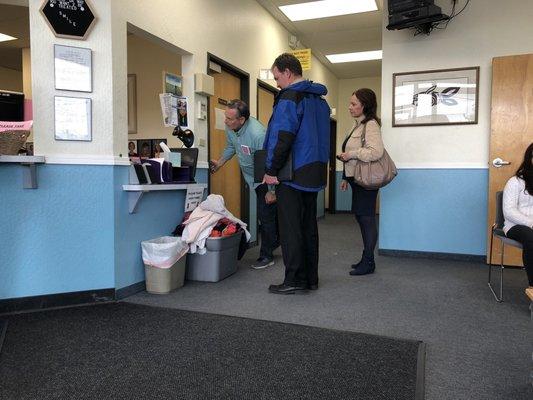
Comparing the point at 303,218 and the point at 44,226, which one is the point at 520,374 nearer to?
the point at 303,218

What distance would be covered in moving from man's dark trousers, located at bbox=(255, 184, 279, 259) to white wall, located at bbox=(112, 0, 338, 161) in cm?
62

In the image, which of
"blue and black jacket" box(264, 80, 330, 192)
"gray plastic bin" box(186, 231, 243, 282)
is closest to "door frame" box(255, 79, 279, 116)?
"gray plastic bin" box(186, 231, 243, 282)

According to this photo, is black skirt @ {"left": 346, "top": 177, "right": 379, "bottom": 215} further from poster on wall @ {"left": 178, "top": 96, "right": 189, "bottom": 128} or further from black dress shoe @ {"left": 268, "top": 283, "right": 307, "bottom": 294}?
poster on wall @ {"left": 178, "top": 96, "right": 189, "bottom": 128}

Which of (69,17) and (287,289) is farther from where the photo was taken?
(287,289)

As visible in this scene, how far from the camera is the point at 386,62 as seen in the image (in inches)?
160

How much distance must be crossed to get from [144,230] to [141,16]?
58.5 inches

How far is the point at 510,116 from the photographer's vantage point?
3.59 m

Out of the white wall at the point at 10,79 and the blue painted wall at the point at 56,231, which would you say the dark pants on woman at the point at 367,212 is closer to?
the blue painted wall at the point at 56,231

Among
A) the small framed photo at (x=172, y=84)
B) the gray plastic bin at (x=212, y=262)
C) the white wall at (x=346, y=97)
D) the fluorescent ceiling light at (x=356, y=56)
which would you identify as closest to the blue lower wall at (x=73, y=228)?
the gray plastic bin at (x=212, y=262)

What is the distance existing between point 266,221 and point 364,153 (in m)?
1.03

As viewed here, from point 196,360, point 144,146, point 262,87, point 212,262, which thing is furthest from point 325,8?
point 196,360

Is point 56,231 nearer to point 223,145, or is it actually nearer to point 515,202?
point 223,145

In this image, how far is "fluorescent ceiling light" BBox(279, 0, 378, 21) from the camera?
4875mm

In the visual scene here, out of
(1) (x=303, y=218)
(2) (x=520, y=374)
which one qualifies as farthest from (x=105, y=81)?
(2) (x=520, y=374)
